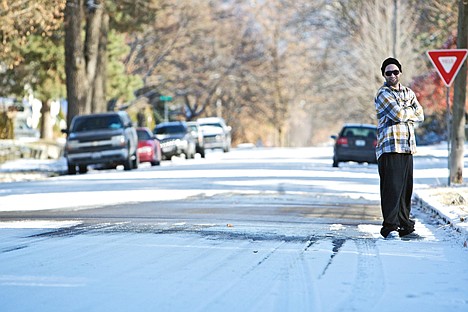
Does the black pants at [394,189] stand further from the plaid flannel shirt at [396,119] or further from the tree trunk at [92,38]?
the tree trunk at [92,38]

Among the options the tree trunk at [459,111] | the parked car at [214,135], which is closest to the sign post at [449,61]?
the tree trunk at [459,111]

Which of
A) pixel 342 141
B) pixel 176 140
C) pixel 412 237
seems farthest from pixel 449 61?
pixel 176 140

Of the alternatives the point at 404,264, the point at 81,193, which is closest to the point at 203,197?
the point at 81,193

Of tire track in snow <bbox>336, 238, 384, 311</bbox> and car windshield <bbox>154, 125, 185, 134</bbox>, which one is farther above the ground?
car windshield <bbox>154, 125, 185, 134</bbox>

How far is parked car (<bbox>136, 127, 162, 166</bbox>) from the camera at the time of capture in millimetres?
40781

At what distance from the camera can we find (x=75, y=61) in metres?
43.2

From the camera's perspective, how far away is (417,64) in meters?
68.9

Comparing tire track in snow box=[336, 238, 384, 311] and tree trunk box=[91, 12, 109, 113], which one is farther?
tree trunk box=[91, 12, 109, 113]

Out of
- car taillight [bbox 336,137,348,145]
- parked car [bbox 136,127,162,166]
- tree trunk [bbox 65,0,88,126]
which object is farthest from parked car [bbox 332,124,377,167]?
tree trunk [bbox 65,0,88,126]

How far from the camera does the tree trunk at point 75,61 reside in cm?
4297

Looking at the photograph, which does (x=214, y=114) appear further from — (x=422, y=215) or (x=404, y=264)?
(x=404, y=264)

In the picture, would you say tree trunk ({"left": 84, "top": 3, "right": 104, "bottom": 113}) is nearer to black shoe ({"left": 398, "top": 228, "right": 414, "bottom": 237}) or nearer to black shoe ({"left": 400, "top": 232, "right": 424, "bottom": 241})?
black shoe ({"left": 400, "top": 232, "right": 424, "bottom": 241})

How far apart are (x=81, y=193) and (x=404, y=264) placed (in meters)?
12.5

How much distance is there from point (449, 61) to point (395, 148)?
1034cm
